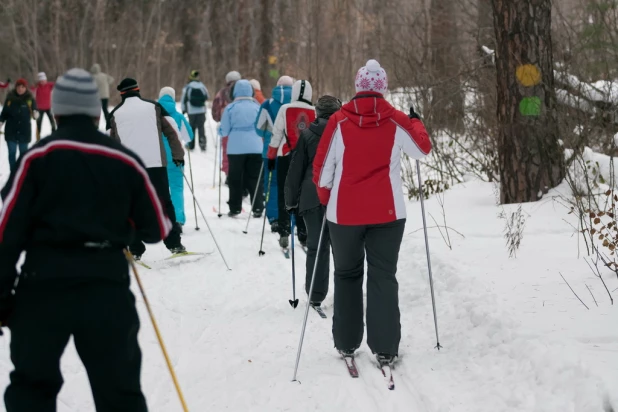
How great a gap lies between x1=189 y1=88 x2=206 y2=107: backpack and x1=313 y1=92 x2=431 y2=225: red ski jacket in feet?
45.8

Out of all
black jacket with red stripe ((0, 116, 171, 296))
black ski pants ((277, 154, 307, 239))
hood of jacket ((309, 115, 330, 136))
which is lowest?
black ski pants ((277, 154, 307, 239))

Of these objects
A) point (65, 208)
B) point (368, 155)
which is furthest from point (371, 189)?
point (65, 208)

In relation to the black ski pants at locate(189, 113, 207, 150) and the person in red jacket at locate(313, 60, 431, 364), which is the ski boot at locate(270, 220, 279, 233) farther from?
the black ski pants at locate(189, 113, 207, 150)

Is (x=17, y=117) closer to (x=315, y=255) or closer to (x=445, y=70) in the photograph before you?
(x=445, y=70)

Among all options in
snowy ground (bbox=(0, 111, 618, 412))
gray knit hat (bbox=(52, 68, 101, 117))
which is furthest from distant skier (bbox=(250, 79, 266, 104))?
gray knit hat (bbox=(52, 68, 101, 117))

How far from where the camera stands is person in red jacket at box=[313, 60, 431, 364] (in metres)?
4.85

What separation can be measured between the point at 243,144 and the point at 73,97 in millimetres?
7865

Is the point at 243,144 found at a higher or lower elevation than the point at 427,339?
higher

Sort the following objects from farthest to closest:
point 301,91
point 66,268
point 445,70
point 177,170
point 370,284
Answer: point 445,70 < point 177,170 < point 301,91 < point 370,284 < point 66,268

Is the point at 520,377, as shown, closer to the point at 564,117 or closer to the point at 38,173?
the point at 38,173

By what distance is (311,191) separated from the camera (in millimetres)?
6875

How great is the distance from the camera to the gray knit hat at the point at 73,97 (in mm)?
3266

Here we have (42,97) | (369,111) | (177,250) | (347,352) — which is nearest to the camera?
(369,111)

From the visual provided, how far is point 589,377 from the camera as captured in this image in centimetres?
410
